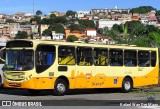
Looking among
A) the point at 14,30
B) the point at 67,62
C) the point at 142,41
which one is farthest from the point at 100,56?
the point at 14,30

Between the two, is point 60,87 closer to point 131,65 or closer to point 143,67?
point 131,65

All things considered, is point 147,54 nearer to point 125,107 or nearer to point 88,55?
point 88,55

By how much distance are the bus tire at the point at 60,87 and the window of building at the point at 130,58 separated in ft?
Result: 13.6

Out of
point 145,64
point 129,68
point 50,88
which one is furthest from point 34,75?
point 145,64

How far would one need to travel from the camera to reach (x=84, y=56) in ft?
64.6

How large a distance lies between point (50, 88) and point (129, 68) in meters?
5.26

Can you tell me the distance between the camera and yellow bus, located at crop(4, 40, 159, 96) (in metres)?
17.8

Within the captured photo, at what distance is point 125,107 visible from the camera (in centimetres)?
1338

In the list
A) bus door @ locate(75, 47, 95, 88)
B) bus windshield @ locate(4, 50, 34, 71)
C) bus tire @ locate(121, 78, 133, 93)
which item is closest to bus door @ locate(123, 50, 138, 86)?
bus tire @ locate(121, 78, 133, 93)

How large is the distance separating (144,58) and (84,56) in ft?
14.8

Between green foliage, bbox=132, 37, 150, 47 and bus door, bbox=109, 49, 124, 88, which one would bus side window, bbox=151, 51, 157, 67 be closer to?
bus door, bbox=109, 49, 124, 88

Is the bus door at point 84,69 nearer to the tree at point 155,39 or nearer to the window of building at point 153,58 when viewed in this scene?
the window of building at point 153,58

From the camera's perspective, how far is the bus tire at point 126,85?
21.7 m

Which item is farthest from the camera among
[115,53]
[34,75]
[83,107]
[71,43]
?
[115,53]
